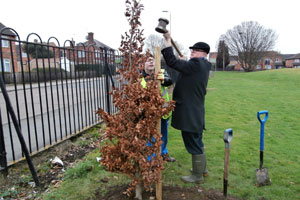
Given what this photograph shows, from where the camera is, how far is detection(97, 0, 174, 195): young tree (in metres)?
2.31

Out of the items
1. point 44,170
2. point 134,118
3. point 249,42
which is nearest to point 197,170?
point 134,118

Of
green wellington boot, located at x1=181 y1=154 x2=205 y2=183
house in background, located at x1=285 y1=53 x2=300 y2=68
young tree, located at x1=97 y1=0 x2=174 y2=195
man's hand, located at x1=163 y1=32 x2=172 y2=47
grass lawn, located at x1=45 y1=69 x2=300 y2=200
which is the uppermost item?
house in background, located at x1=285 y1=53 x2=300 y2=68

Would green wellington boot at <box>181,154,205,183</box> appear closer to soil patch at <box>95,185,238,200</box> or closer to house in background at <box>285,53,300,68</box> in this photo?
soil patch at <box>95,185,238,200</box>

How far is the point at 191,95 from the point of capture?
120 inches

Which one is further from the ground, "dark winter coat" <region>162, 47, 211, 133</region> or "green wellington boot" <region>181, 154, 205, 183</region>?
"dark winter coat" <region>162, 47, 211, 133</region>

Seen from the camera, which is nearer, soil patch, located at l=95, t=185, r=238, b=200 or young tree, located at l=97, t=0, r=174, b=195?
young tree, located at l=97, t=0, r=174, b=195

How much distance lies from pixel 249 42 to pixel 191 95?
Answer: 192 ft

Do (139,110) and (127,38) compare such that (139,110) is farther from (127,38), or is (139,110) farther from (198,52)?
(198,52)

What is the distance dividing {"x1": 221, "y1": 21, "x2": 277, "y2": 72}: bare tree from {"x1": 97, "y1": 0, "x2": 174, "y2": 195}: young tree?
5530 centimetres

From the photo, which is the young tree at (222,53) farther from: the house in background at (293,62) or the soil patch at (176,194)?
the soil patch at (176,194)

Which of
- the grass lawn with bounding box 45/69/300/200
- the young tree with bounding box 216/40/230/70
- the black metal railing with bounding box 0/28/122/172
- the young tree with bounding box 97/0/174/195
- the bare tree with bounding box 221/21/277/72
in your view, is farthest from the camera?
the young tree with bounding box 216/40/230/70

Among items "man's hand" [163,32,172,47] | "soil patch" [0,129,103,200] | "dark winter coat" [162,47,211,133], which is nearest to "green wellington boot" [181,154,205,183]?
"dark winter coat" [162,47,211,133]

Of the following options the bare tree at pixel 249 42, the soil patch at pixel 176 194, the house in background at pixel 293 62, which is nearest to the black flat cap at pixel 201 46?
the soil patch at pixel 176 194

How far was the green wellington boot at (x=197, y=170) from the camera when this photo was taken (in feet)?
10.5
